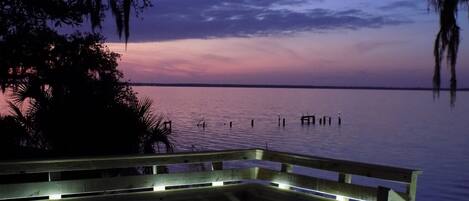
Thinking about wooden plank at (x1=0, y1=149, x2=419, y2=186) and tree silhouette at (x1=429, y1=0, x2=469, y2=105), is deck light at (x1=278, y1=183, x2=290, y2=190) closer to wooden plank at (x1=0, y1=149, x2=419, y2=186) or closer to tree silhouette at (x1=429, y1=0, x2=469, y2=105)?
wooden plank at (x1=0, y1=149, x2=419, y2=186)

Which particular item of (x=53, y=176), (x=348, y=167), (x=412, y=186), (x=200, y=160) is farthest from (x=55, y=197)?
(x=412, y=186)

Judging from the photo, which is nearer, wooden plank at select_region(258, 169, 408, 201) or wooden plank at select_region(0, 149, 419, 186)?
wooden plank at select_region(0, 149, 419, 186)

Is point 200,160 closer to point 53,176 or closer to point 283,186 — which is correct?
point 283,186

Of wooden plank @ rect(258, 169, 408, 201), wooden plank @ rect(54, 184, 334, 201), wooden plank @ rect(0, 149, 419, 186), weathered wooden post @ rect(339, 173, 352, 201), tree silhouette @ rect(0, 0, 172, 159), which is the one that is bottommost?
wooden plank @ rect(54, 184, 334, 201)

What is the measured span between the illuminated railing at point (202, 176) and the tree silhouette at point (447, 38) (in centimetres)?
148

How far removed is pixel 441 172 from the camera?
123 feet

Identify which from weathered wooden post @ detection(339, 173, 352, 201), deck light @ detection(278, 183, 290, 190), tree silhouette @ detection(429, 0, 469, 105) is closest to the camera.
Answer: tree silhouette @ detection(429, 0, 469, 105)

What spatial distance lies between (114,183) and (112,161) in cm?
33

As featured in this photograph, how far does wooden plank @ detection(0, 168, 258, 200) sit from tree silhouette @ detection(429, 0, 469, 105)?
397cm

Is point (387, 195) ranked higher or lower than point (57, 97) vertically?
lower

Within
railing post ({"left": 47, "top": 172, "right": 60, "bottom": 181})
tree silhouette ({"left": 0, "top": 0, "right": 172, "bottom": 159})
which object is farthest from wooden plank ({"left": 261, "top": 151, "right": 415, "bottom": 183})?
tree silhouette ({"left": 0, "top": 0, "right": 172, "bottom": 159})

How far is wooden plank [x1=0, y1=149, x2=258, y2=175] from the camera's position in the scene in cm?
722

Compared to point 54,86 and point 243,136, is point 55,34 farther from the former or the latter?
point 243,136

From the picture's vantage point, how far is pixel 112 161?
26.2 ft
